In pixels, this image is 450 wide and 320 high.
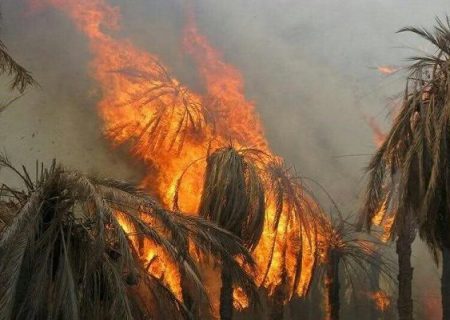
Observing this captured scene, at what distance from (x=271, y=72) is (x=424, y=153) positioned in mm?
18363

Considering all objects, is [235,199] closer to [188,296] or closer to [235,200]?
[235,200]

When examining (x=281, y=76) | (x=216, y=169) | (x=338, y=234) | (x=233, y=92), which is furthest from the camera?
(x=281, y=76)

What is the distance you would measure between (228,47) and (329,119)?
655 centimetres

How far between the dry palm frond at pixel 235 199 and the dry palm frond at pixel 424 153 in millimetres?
4345

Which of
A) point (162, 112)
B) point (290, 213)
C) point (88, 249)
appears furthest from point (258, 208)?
point (162, 112)

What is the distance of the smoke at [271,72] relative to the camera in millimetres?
24672

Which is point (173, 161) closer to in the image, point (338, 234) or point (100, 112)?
point (100, 112)

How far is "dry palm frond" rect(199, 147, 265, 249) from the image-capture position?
16.5 meters

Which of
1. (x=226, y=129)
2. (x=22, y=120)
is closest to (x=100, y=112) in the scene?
(x=22, y=120)

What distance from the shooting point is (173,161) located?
23.3m

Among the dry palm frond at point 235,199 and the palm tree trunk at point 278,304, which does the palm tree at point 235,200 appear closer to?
the dry palm frond at point 235,199

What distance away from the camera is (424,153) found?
11.8m

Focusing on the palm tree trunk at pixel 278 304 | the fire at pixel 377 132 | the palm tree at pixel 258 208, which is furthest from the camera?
the fire at pixel 377 132

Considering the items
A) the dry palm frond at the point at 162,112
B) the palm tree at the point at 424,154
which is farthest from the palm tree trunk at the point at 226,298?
the dry palm frond at the point at 162,112
